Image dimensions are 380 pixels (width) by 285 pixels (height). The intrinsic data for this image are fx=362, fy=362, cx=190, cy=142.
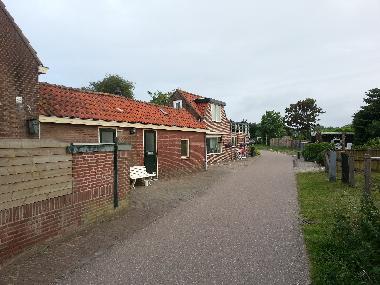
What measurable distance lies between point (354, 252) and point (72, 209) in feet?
18.5

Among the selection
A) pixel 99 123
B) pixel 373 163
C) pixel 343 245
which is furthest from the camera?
pixel 373 163

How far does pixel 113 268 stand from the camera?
5.95 m

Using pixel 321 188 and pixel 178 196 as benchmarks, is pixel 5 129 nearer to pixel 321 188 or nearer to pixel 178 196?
pixel 178 196

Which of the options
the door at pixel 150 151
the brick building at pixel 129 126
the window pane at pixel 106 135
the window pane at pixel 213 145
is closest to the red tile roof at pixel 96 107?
the brick building at pixel 129 126

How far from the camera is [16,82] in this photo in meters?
12.0

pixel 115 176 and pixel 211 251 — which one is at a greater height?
pixel 115 176

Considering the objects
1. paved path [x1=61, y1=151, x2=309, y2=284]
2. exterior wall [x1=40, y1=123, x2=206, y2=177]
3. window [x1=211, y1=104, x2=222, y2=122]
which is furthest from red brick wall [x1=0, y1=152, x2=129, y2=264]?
window [x1=211, y1=104, x2=222, y2=122]

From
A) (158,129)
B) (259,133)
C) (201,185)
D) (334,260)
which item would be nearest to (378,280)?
(334,260)

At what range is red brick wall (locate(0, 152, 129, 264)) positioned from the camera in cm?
617

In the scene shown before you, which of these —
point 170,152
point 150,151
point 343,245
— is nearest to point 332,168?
point 170,152

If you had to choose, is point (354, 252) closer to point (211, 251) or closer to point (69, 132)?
point (211, 251)

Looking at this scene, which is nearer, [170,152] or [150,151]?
[150,151]

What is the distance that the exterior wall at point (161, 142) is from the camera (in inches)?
539

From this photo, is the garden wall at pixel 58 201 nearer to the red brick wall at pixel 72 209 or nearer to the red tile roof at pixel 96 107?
the red brick wall at pixel 72 209
